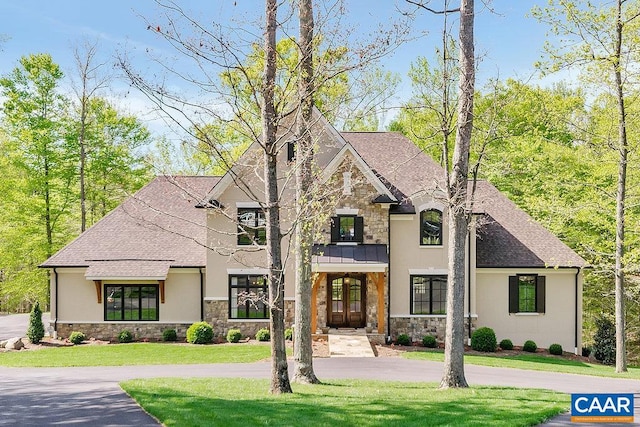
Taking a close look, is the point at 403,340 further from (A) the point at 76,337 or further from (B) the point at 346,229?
(A) the point at 76,337

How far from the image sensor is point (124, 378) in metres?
15.2

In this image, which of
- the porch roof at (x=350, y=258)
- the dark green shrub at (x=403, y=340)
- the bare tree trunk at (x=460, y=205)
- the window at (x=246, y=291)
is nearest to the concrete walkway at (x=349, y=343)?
the dark green shrub at (x=403, y=340)

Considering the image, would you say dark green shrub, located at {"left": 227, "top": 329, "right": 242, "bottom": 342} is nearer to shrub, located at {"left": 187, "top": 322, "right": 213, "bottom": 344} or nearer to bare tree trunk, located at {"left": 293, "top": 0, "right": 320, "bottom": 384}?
shrub, located at {"left": 187, "top": 322, "right": 213, "bottom": 344}

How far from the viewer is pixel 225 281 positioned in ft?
78.5

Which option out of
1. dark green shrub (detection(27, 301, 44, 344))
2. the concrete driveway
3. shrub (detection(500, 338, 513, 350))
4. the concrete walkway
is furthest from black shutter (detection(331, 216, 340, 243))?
dark green shrub (detection(27, 301, 44, 344))

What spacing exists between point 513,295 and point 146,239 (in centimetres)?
1526

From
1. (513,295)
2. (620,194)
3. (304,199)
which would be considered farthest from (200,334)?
(620,194)

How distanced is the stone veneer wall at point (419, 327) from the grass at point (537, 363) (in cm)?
212

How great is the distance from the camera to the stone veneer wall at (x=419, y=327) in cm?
2370

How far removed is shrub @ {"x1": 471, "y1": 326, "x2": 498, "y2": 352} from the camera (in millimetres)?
22578

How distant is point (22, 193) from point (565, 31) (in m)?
25.6

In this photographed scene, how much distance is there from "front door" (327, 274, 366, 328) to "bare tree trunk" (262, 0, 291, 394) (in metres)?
12.6

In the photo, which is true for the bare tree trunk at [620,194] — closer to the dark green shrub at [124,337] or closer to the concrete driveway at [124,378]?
the concrete driveway at [124,378]

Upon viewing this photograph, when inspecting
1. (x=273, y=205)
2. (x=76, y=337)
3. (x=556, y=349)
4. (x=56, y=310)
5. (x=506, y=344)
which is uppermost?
(x=273, y=205)
